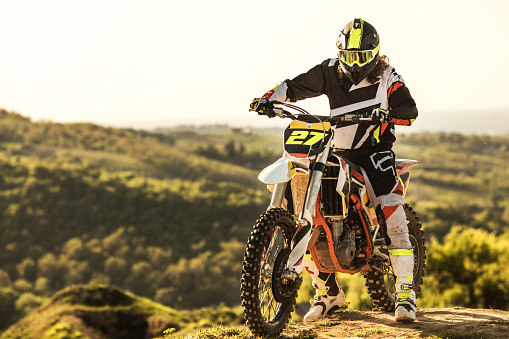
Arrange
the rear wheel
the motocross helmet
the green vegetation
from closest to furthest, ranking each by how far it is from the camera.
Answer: the motocross helmet, the rear wheel, the green vegetation

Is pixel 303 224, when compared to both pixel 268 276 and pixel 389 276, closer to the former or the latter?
pixel 268 276

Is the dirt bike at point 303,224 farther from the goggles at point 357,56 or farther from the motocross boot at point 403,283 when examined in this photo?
the goggles at point 357,56

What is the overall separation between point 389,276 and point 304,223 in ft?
8.10

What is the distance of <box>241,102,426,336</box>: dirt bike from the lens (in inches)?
245

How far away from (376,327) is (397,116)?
7.53 feet

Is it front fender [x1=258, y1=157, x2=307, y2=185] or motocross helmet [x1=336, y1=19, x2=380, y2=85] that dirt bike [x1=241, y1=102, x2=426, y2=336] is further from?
motocross helmet [x1=336, y1=19, x2=380, y2=85]

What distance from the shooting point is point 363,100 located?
7.40 metres

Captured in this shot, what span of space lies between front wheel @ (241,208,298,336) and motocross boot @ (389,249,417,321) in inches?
50.3

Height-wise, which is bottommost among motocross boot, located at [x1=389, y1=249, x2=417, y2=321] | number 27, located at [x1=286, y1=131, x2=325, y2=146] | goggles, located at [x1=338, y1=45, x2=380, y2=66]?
motocross boot, located at [x1=389, y1=249, x2=417, y2=321]

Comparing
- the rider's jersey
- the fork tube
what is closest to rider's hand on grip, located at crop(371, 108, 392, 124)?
the rider's jersey

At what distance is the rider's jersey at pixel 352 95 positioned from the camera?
24.3 ft

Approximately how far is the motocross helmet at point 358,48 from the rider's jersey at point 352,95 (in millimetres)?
225

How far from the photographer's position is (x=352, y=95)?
7441 millimetres

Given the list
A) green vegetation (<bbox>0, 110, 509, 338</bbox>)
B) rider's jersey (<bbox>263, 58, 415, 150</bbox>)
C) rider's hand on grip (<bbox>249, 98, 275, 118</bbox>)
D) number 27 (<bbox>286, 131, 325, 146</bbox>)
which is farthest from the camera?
green vegetation (<bbox>0, 110, 509, 338</bbox>)
